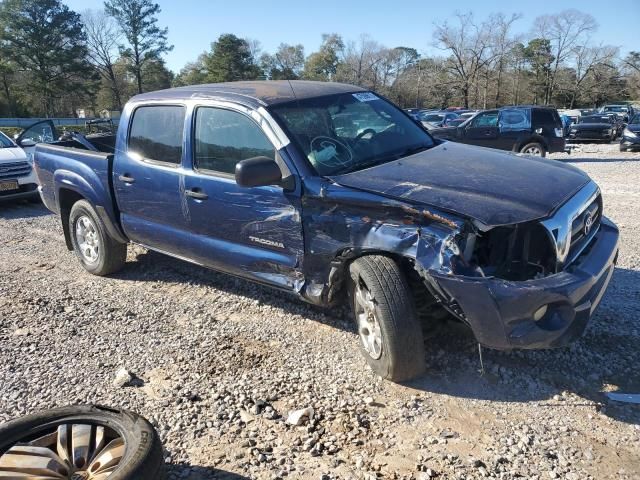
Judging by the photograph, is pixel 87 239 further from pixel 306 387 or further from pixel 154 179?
pixel 306 387

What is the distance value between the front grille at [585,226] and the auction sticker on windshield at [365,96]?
1972mm

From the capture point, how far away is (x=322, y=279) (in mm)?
3680

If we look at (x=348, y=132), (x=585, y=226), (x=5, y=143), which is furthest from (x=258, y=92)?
(x=5, y=143)

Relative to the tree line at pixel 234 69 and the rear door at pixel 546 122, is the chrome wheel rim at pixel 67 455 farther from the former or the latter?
the tree line at pixel 234 69

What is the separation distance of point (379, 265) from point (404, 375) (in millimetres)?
696

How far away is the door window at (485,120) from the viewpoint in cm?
1509

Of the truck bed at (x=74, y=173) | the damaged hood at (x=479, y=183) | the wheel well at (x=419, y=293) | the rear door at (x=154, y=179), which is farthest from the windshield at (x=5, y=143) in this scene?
the wheel well at (x=419, y=293)

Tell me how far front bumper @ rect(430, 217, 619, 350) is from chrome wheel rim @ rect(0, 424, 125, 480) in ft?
6.08

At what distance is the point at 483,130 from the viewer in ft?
49.3

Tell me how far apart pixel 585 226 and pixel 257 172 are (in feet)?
6.89

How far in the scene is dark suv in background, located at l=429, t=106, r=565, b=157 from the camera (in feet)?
46.4

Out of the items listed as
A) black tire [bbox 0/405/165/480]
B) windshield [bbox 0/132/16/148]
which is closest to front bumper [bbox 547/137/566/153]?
windshield [bbox 0/132/16/148]

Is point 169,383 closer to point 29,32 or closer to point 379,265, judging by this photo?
point 379,265

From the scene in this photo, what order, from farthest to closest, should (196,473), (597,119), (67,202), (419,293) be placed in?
1. (597,119)
2. (67,202)
3. (419,293)
4. (196,473)
